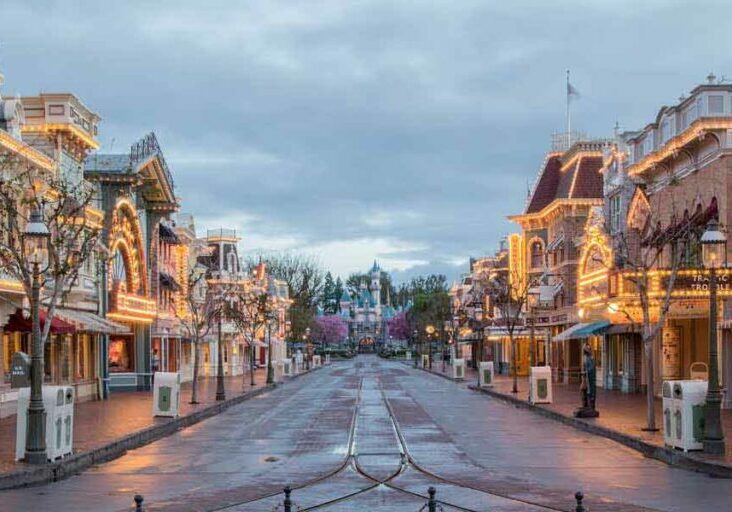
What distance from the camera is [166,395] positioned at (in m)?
32.7

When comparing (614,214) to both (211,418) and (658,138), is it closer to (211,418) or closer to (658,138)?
(658,138)

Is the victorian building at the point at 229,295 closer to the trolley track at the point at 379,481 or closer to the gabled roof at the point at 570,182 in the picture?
the gabled roof at the point at 570,182

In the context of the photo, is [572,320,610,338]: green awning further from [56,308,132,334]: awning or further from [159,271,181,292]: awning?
[159,271,181,292]: awning

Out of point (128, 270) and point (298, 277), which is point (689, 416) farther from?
point (298, 277)

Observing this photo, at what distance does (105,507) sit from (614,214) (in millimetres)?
38813

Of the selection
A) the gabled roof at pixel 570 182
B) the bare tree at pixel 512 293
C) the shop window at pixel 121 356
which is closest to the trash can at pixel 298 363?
the bare tree at pixel 512 293

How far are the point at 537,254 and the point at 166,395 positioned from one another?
138 ft

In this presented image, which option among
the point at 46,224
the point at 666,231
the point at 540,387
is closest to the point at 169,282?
the point at 540,387

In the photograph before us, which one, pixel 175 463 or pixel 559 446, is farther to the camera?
pixel 559 446

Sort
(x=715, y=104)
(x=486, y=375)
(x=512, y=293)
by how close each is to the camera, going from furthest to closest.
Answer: (x=512, y=293), (x=486, y=375), (x=715, y=104)

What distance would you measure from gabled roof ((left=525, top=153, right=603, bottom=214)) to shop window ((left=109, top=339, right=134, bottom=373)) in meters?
25.7

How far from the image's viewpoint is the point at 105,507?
16016mm

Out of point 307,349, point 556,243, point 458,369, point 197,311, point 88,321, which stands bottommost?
point 458,369

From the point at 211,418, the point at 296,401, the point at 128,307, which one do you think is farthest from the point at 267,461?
the point at 128,307
